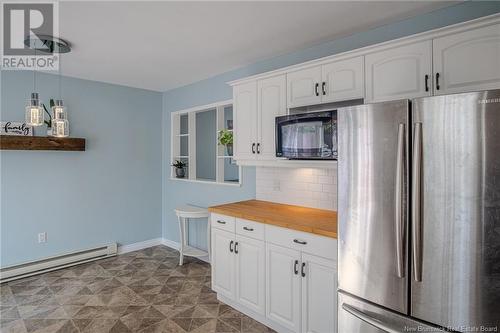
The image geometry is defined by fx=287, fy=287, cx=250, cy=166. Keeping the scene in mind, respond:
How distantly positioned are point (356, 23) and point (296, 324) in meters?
2.52

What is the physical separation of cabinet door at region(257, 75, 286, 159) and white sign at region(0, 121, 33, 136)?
2.92m

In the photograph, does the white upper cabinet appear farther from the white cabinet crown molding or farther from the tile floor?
the tile floor

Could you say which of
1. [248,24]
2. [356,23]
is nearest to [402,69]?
[356,23]

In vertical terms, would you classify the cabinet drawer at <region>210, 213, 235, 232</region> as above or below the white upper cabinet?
below

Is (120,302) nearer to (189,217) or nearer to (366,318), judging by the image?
(189,217)

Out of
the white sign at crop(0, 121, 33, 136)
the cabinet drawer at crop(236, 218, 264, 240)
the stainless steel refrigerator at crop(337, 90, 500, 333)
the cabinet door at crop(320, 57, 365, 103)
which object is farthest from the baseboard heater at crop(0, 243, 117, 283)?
the cabinet door at crop(320, 57, 365, 103)

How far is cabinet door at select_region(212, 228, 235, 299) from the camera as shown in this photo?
2795 millimetres

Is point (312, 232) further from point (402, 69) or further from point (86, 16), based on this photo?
point (86, 16)

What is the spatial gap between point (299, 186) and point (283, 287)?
105 centimetres

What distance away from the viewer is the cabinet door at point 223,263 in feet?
9.17

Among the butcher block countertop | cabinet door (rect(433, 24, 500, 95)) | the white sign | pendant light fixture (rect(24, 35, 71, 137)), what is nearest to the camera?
cabinet door (rect(433, 24, 500, 95))

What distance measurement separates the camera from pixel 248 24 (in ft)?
7.93

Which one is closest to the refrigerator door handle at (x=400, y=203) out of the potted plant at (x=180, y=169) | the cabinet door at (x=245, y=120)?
the cabinet door at (x=245, y=120)

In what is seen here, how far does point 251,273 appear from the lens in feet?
8.58
